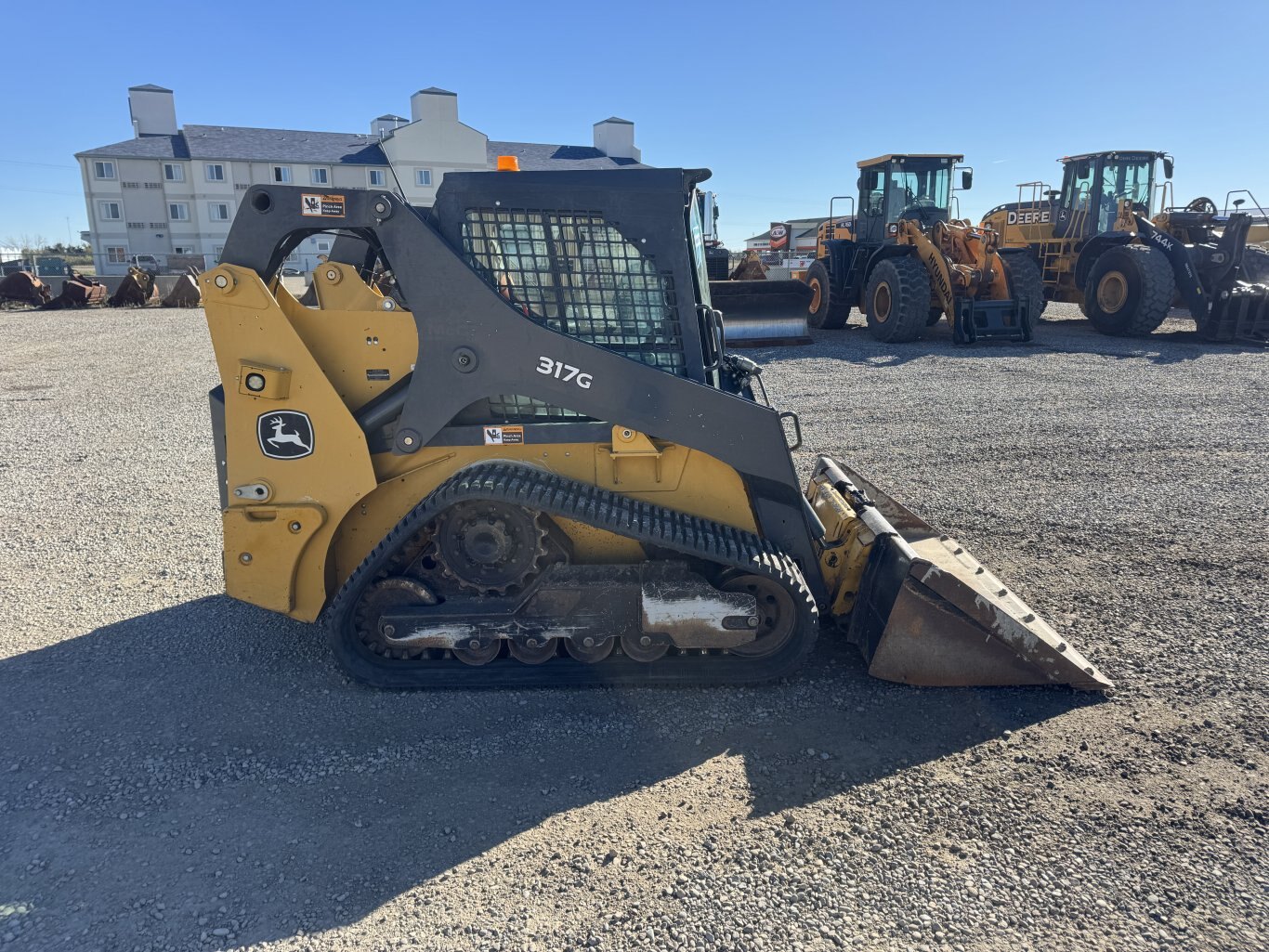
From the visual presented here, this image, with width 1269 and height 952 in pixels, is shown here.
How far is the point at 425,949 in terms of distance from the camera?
235 centimetres

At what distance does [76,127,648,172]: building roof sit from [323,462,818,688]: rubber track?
141 feet

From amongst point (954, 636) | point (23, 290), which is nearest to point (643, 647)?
point (954, 636)

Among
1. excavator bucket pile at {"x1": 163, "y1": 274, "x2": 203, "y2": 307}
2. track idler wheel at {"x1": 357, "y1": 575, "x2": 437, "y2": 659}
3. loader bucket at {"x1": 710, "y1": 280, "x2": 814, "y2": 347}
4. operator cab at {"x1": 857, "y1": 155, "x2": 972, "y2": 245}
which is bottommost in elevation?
track idler wheel at {"x1": 357, "y1": 575, "x2": 437, "y2": 659}

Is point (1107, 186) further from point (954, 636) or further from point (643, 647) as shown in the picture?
point (643, 647)

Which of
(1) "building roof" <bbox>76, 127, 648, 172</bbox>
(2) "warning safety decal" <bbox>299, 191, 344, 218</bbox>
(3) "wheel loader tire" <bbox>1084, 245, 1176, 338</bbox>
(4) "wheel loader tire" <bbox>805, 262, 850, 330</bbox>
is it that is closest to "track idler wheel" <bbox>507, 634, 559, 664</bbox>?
(2) "warning safety decal" <bbox>299, 191, 344, 218</bbox>

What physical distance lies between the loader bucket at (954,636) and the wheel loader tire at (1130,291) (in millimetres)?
14087

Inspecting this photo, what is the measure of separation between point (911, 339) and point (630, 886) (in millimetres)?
14103

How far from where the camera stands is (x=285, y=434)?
147 inches

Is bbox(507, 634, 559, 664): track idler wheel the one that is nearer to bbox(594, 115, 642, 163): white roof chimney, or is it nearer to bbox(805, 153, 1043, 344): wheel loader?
bbox(805, 153, 1043, 344): wheel loader

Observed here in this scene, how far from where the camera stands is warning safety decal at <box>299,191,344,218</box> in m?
3.60

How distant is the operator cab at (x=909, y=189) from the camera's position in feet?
54.4

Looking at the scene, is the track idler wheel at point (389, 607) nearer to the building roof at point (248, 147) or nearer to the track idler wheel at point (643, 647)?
the track idler wheel at point (643, 647)

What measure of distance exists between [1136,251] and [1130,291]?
722 millimetres

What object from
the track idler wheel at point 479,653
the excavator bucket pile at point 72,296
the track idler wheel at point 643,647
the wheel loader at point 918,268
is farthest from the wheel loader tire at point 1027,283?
the excavator bucket pile at point 72,296
